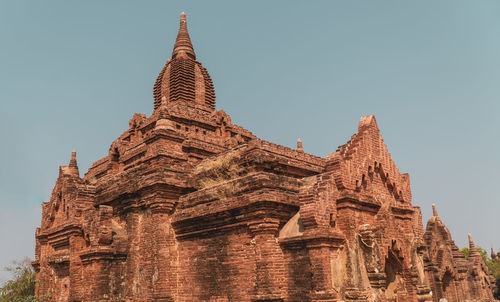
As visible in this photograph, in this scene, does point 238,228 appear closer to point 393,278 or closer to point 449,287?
point 393,278

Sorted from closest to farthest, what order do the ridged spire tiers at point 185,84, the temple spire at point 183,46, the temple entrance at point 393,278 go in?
the temple entrance at point 393,278 < the ridged spire tiers at point 185,84 < the temple spire at point 183,46

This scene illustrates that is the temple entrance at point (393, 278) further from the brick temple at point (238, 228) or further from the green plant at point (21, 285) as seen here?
the green plant at point (21, 285)

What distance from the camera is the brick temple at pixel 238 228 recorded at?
10555mm

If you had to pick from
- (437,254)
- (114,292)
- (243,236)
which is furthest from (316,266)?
(437,254)

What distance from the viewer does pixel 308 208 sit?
10.3 m

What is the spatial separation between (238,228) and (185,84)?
13.7 m

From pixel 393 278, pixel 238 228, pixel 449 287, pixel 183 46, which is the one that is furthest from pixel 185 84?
pixel 449 287

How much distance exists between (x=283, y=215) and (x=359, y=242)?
1.99m

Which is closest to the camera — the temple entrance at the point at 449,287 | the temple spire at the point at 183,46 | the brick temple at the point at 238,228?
the brick temple at the point at 238,228

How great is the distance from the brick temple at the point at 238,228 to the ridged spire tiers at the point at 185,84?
5757 millimetres

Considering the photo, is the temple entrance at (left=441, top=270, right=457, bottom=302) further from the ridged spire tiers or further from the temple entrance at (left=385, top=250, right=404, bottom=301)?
the ridged spire tiers

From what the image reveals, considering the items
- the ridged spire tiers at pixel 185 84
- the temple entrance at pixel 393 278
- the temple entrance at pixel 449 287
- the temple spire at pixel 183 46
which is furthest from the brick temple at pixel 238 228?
the temple spire at pixel 183 46

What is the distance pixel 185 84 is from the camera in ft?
78.3

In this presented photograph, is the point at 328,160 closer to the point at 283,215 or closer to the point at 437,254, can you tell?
the point at 283,215
